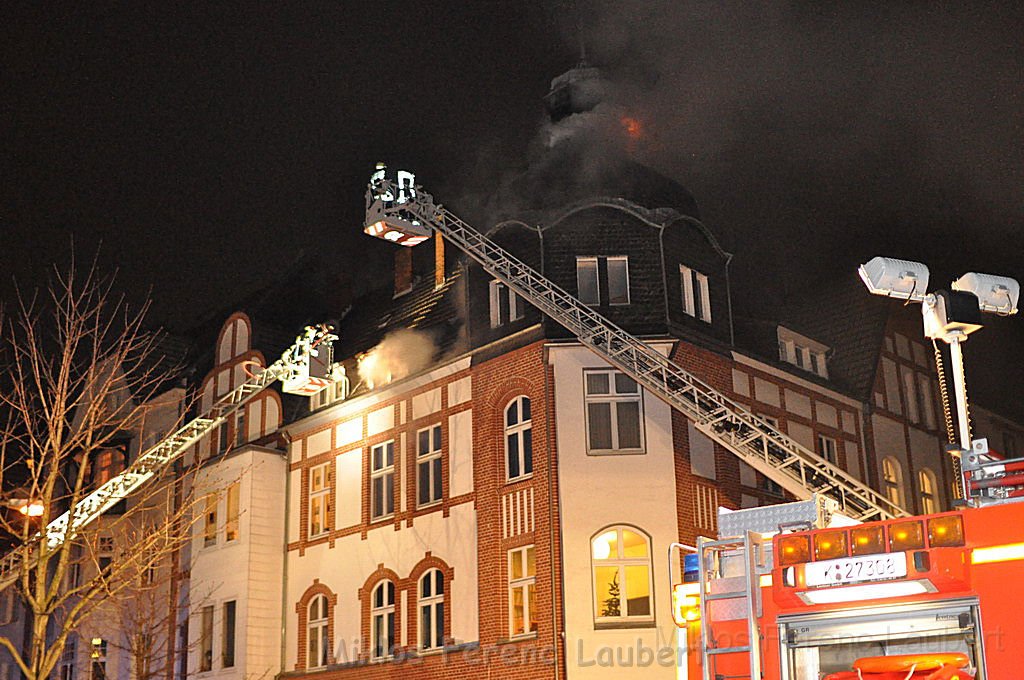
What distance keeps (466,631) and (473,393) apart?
4.28 metres

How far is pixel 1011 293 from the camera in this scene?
336 inches

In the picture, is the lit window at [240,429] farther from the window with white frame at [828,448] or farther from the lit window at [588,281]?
the window with white frame at [828,448]

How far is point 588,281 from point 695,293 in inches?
84.7

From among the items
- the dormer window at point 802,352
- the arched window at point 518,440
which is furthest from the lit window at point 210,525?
the dormer window at point 802,352

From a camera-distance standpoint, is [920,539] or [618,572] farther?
[618,572]

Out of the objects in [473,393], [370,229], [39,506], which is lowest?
[39,506]

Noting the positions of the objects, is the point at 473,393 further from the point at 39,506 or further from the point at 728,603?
the point at 728,603

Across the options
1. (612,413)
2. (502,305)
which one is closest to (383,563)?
(502,305)

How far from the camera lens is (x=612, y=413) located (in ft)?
65.3

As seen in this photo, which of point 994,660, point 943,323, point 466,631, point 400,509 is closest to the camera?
point 994,660

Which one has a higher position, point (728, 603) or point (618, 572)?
point (618, 572)

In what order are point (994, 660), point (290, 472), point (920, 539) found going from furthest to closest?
point (290, 472), point (920, 539), point (994, 660)

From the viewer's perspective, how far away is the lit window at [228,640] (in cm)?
2488

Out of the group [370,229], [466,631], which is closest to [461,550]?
[466,631]
